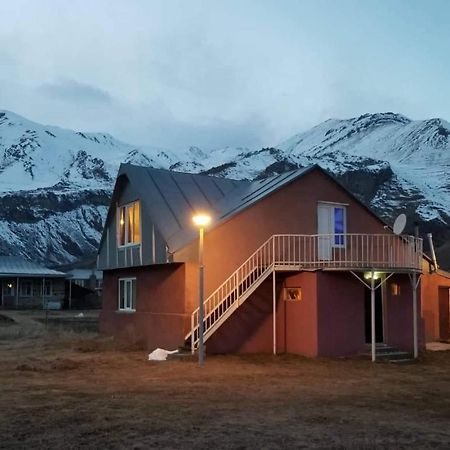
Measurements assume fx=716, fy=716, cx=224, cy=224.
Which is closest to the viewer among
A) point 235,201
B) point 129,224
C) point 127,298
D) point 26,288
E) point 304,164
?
point 235,201

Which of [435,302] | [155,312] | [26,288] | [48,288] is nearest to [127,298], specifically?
[155,312]

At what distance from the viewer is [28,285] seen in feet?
193

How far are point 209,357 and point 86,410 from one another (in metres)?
7.89

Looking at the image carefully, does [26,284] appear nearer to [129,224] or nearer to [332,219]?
[129,224]

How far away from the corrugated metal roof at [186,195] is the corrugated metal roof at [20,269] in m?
35.9

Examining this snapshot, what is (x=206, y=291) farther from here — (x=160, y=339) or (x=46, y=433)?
(x=46, y=433)

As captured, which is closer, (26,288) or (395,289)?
(395,289)

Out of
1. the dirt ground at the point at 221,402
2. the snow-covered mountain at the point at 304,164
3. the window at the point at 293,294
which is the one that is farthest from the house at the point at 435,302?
the snow-covered mountain at the point at 304,164

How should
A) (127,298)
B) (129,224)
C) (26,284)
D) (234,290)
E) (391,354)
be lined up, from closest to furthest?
(234,290) → (391,354) → (129,224) → (127,298) → (26,284)

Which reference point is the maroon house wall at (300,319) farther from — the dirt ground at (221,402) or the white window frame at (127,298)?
the white window frame at (127,298)

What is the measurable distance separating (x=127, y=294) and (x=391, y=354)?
8.92 m

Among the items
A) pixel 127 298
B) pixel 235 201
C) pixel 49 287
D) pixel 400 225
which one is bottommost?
pixel 127 298

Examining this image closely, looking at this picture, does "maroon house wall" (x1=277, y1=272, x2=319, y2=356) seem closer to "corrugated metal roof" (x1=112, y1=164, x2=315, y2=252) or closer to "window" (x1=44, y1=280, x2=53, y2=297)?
"corrugated metal roof" (x1=112, y1=164, x2=315, y2=252)

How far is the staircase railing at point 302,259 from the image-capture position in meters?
18.6
